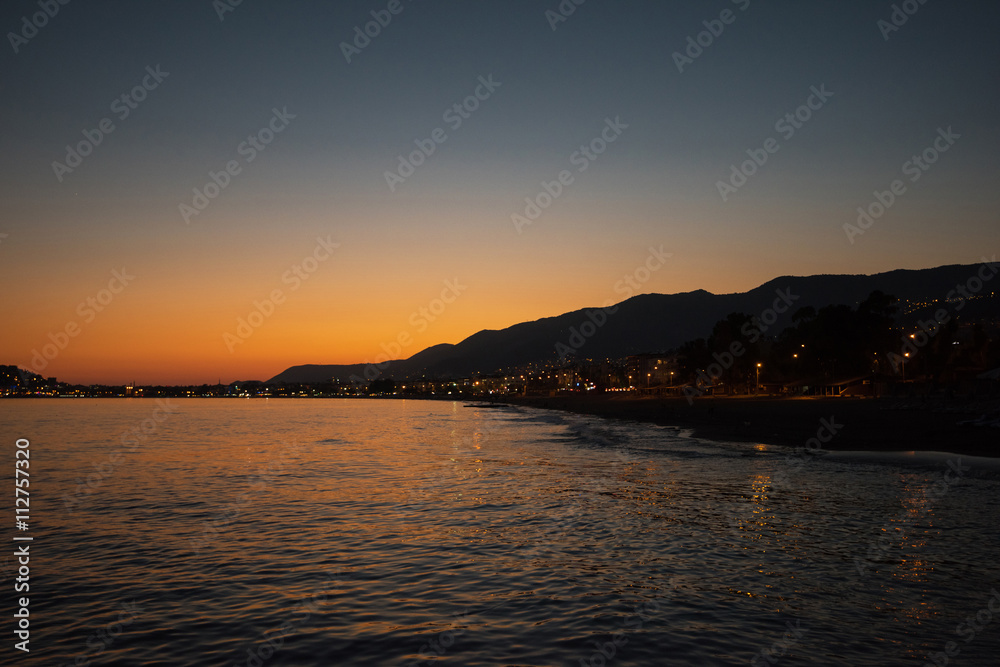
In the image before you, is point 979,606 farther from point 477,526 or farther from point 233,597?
point 233,597

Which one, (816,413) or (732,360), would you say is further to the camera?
(732,360)

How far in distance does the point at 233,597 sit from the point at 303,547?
403cm

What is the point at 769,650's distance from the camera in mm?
9281

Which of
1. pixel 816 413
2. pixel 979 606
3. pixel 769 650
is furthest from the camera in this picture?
pixel 816 413

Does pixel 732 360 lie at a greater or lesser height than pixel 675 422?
greater

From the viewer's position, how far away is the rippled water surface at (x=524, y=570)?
9625mm

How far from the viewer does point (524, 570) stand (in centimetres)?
1374

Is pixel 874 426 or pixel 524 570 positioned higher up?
pixel 524 570

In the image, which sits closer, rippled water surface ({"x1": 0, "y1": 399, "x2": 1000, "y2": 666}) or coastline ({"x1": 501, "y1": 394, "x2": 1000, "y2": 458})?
rippled water surface ({"x1": 0, "y1": 399, "x2": 1000, "y2": 666})

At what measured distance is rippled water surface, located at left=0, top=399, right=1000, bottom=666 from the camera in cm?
962

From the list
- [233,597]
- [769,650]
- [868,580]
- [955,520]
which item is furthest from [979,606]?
[233,597]

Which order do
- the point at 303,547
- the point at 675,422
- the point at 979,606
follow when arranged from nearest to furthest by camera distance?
the point at 979,606 → the point at 303,547 → the point at 675,422

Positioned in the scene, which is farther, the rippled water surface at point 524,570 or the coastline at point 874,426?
the coastline at point 874,426

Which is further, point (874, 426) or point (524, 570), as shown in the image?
point (874, 426)
